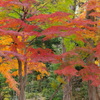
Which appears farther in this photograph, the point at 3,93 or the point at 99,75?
the point at 3,93

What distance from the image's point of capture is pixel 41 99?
37.3 feet

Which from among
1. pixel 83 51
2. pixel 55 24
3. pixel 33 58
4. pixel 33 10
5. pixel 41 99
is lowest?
pixel 41 99

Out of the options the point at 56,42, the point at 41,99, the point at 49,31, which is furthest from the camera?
the point at 56,42

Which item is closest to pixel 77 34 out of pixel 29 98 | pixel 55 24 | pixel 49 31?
pixel 55 24

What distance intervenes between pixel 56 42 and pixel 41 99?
411 cm

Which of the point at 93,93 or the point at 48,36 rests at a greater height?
the point at 48,36

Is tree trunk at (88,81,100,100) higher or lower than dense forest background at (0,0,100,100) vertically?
lower

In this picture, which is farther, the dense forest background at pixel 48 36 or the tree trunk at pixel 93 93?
the tree trunk at pixel 93 93

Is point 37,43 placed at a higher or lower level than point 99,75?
higher

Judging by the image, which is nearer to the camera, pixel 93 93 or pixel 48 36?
pixel 48 36

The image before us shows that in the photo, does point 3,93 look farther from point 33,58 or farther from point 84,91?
point 33,58

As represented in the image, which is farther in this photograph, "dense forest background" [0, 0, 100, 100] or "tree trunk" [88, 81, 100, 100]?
"tree trunk" [88, 81, 100, 100]

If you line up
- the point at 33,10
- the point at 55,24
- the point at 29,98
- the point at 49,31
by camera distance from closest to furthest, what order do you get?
the point at 49,31, the point at 55,24, the point at 33,10, the point at 29,98

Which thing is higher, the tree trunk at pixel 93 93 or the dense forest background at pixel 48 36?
the dense forest background at pixel 48 36
